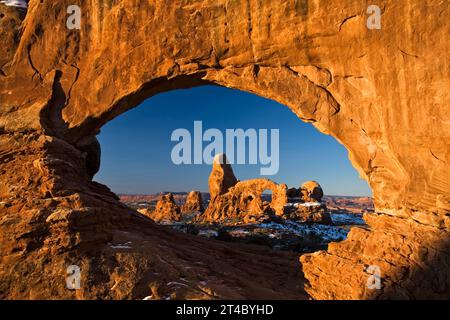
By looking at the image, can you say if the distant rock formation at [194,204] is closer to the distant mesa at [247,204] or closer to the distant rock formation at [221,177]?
the distant mesa at [247,204]

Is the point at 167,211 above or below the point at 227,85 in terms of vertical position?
below

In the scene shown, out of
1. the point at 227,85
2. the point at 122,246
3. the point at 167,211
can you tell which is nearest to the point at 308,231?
the point at 167,211

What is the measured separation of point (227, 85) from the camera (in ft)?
42.9

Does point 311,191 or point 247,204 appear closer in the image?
point 311,191

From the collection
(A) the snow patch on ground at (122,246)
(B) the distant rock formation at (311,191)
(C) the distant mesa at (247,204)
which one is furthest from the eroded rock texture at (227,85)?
(B) the distant rock formation at (311,191)

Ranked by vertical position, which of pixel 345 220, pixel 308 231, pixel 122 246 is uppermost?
pixel 122 246

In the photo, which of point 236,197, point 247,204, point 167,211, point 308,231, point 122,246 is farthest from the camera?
point 236,197

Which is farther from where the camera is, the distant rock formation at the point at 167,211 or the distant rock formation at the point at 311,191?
the distant rock formation at the point at 311,191

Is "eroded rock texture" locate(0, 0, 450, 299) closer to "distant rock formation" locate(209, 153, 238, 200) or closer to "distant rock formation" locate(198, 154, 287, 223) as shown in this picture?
"distant rock formation" locate(198, 154, 287, 223)

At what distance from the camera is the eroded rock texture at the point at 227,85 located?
922 centimetres

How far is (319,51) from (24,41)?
12546 mm

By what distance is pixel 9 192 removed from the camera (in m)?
10.4

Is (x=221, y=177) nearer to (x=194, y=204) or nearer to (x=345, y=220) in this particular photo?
(x=194, y=204)
